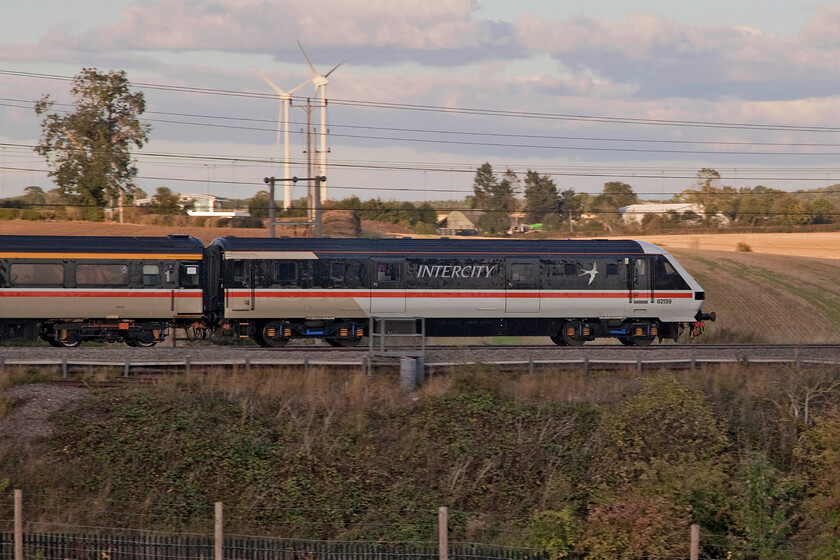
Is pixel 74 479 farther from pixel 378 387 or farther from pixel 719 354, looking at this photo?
pixel 719 354

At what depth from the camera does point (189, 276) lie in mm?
26891

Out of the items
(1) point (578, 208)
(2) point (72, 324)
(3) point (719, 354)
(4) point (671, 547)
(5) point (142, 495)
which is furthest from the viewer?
(1) point (578, 208)

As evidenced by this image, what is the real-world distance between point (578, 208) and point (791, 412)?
3255 inches

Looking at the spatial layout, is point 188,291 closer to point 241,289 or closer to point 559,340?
Result: point 241,289

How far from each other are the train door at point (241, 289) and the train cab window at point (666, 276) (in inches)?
516

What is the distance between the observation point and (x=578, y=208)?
102 metres

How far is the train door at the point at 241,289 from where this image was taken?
26688 millimetres

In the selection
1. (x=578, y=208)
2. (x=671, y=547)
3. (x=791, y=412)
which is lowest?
(x=671, y=547)

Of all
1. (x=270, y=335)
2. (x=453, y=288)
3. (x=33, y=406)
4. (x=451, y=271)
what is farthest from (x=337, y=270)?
(x=33, y=406)

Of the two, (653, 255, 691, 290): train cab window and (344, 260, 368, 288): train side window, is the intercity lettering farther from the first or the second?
(653, 255, 691, 290): train cab window

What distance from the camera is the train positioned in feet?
86.1

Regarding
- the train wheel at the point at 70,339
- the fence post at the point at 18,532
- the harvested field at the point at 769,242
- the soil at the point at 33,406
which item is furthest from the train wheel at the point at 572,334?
the harvested field at the point at 769,242

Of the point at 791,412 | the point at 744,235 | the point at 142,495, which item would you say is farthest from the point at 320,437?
the point at 744,235

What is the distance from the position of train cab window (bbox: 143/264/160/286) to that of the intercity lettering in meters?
8.23
